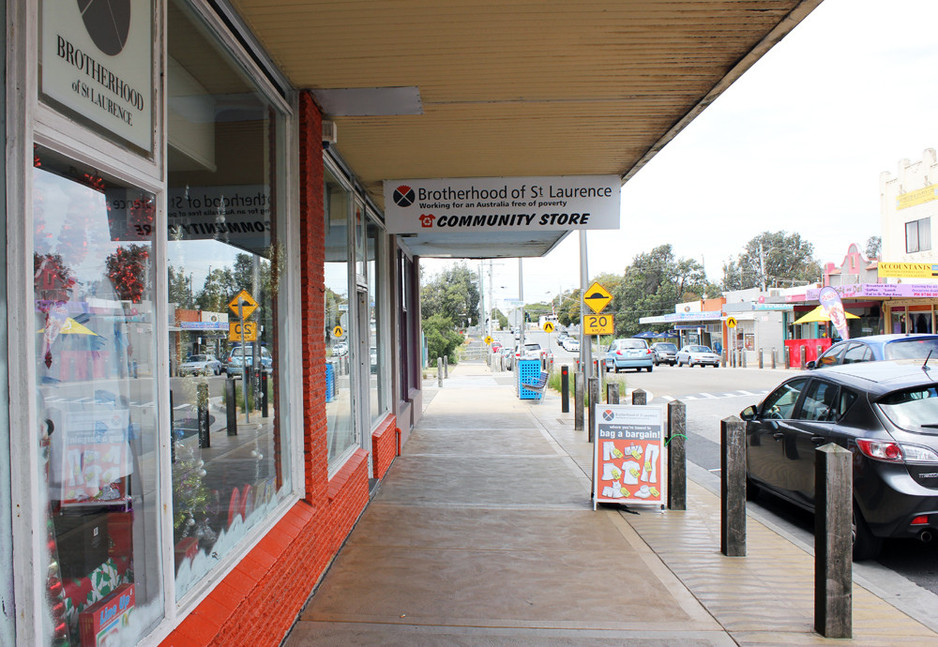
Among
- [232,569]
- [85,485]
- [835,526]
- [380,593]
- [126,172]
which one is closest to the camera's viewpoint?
[85,485]

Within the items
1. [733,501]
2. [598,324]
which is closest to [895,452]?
[733,501]

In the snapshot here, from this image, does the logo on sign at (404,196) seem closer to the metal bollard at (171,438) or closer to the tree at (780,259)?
the metal bollard at (171,438)

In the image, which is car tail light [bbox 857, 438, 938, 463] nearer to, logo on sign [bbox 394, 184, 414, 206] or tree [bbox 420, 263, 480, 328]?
logo on sign [bbox 394, 184, 414, 206]

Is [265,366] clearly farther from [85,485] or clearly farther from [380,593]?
[85,485]

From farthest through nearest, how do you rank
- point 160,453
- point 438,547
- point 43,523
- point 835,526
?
1. point 438,547
2. point 835,526
3. point 160,453
4. point 43,523

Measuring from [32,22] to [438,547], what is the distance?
16.0 feet

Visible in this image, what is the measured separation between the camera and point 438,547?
5.91m

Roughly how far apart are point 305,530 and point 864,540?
4325 millimetres

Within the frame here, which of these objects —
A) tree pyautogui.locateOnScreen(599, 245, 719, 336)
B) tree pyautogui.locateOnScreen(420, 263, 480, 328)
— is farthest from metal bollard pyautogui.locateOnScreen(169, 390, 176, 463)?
tree pyautogui.locateOnScreen(599, 245, 719, 336)

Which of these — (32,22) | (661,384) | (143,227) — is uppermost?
(32,22)

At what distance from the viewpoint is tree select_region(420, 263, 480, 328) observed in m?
73.5

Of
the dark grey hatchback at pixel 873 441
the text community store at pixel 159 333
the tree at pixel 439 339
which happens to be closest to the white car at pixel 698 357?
the tree at pixel 439 339

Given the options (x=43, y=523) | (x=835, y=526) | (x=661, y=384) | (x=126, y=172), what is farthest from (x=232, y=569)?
(x=661, y=384)

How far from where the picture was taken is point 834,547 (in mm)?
4184
